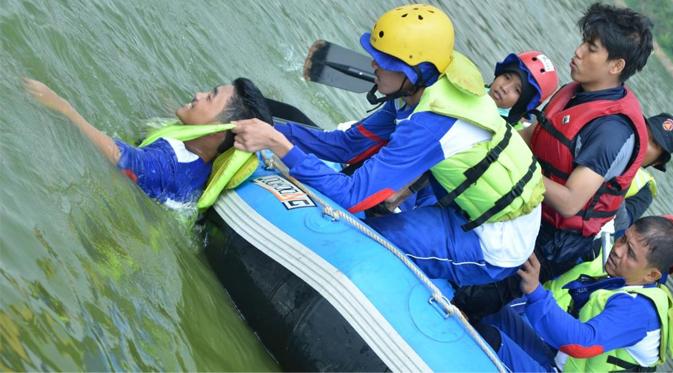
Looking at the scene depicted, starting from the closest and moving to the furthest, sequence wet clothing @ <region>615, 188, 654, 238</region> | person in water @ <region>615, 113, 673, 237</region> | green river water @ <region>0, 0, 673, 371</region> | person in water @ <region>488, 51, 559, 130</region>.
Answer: green river water @ <region>0, 0, 673, 371</region>, person in water @ <region>488, 51, 559, 130</region>, person in water @ <region>615, 113, 673, 237</region>, wet clothing @ <region>615, 188, 654, 238</region>

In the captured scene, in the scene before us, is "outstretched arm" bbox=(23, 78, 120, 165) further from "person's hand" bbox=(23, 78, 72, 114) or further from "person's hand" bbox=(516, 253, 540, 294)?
"person's hand" bbox=(516, 253, 540, 294)

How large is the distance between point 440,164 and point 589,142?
779 mm

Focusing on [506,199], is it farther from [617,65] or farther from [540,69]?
[540,69]

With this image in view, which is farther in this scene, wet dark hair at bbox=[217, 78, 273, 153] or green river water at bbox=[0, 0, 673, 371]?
wet dark hair at bbox=[217, 78, 273, 153]

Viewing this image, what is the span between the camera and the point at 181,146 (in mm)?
4234

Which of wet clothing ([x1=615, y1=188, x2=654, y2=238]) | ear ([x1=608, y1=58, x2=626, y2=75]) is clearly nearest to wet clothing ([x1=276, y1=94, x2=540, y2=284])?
ear ([x1=608, y1=58, x2=626, y2=75])

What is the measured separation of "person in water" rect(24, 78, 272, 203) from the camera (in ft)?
12.6

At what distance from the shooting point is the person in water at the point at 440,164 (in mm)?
3902

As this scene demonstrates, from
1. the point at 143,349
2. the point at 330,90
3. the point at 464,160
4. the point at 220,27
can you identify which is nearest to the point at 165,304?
the point at 143,349

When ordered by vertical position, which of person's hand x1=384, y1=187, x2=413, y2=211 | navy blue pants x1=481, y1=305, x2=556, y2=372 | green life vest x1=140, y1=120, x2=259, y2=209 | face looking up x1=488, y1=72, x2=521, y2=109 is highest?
green life vest x1=140, y1=120, x2=259, y2=209

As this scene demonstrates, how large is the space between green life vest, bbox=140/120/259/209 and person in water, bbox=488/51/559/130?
A: 1.60 m

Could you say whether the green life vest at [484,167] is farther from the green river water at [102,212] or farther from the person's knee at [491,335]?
the green river water at [102,212]

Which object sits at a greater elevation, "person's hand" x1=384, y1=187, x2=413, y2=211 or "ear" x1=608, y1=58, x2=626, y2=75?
"person's hand" x1=384, y1=187, x2=413, y2=211

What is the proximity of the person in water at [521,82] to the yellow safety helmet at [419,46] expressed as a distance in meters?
1.06
